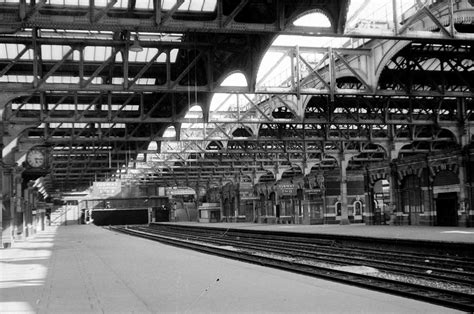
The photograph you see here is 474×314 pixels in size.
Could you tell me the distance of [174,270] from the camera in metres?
15.9

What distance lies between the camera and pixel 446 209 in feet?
Answer: 121

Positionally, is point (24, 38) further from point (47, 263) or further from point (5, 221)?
point (5, 221)

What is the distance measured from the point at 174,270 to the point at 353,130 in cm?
2747

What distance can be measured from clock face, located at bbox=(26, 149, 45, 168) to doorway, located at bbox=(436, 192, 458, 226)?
80.2 feet

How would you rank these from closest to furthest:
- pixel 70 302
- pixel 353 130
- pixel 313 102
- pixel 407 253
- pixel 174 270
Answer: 1. pixel 70 302
2. pixel 174 270
3. pixel 407 253
4. pixel 313 102
5. pixel 353 130

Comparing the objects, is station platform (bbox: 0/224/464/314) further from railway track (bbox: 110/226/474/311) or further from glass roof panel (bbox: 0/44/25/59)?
glass roof panel (bbox: 0/44/25/59)

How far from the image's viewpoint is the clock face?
27.7m

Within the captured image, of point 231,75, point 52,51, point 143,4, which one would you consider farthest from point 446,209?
point 143,4

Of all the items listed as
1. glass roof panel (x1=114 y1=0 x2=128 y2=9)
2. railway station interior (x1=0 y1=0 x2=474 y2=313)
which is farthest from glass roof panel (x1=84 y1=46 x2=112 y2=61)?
glass roof panel (x1=114 y1=0 x2=128 y2=9)

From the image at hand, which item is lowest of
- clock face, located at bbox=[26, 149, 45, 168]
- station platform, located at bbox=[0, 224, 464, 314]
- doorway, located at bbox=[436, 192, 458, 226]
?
station platform, located at bbox=[0, 224, 464, 314]

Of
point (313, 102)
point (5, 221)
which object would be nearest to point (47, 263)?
point (5, 221)

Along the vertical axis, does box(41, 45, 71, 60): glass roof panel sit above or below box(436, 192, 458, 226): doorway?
above

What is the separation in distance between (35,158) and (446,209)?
2529 cm

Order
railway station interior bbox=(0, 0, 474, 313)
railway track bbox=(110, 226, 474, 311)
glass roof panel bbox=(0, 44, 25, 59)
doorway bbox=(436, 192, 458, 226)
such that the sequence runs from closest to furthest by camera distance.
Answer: railway track bbox=(110, 226, 474, 311), railway station interior bbox=(0, 0, 474, 313), glass roof panel bbox=(0, 44, 25, 59), doorway bbox=(436, 192, 458, 226)
